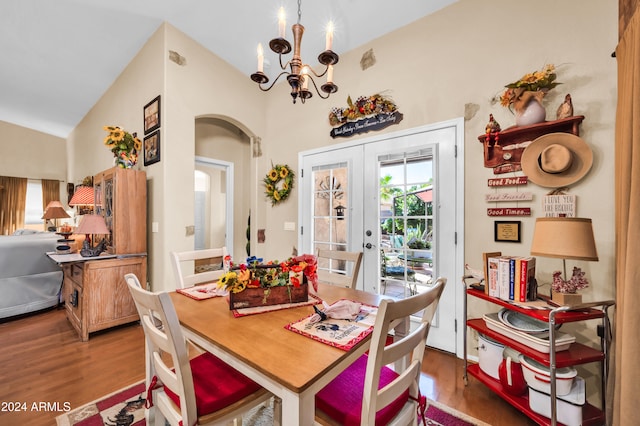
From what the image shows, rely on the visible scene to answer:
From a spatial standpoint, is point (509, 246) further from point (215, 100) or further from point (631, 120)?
point (215, 100)

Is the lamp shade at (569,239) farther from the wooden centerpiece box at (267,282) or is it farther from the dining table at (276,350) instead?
the wooden centerpiece box at (267,282)

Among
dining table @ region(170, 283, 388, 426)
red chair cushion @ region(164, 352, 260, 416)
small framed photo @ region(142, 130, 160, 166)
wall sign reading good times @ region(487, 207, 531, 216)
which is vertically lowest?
red chair cushion @ region(164, 352, 260, 416)

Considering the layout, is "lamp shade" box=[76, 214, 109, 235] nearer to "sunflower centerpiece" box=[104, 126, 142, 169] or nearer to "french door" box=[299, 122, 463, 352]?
"sunflower centerpiece" box=[104, 126, 142, 169]

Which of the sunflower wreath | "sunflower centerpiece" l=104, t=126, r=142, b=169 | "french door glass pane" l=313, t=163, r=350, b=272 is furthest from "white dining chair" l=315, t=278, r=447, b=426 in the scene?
"sunflower centerpiece" l=104, t=126, r=142, b=169

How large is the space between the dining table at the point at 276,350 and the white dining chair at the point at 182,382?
0.14 metres

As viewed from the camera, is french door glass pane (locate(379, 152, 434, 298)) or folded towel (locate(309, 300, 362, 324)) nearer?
folded towel (locate(309, 300, 362, 324))

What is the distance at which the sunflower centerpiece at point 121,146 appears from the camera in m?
3.01

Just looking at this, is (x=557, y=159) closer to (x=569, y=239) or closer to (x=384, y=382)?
(x=569, y=239)

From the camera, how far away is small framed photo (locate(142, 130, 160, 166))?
297 cm

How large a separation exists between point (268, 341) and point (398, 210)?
6.61 ft

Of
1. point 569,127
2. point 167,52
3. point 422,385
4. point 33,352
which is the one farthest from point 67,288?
point 569,127

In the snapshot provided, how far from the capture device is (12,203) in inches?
255

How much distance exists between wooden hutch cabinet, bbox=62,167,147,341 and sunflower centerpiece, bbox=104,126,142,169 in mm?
181

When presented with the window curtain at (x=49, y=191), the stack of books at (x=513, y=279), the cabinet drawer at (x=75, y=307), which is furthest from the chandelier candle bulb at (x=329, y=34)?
the window curtain at (x=49, y=191)
